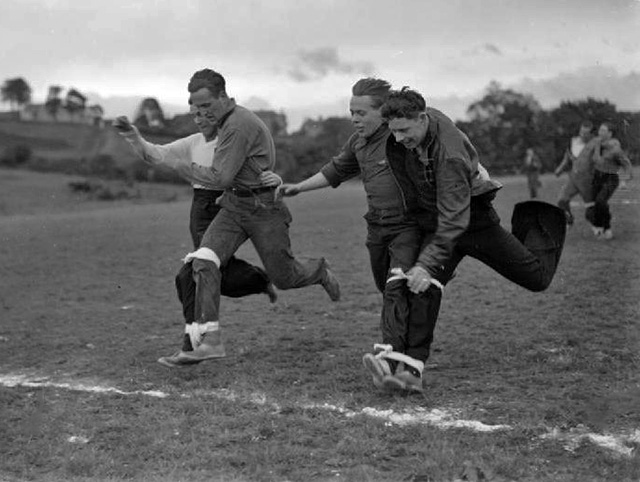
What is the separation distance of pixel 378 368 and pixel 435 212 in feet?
3.16

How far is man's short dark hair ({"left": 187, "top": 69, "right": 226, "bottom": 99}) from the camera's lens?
6.23 meters

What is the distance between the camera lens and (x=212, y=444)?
15.3 ft

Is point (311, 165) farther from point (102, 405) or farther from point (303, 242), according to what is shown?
point (102, 405)

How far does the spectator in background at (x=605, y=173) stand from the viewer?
1320cm

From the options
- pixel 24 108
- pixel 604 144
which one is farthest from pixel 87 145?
pixel 604 144

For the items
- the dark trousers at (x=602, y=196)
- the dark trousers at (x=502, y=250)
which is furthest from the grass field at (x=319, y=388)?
the dark trousers at (x=602, y=196)

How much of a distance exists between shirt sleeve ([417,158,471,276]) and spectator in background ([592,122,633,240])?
26.7 feet

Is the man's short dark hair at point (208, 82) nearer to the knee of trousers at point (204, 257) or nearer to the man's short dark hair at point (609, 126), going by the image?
the knee of trousers at point (204, 257)

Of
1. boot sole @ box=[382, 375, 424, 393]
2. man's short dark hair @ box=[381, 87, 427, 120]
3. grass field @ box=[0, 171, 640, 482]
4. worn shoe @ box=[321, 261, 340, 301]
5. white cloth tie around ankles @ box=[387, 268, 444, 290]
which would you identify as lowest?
grass field @ box=[0, 171, 640, 482]

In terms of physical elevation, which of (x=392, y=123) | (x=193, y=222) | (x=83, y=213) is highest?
(x=392, y=123)

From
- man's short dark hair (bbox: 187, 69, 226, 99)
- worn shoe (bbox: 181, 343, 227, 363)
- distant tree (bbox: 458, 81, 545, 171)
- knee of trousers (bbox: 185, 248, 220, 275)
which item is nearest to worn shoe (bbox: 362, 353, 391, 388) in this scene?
worn shoe (bbox: 181, 343, 227, 363)

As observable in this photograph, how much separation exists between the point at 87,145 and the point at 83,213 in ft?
6.24

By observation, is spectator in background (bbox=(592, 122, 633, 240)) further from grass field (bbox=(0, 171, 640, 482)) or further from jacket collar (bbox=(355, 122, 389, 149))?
jacket collar (bbox=(355, 122, 389, 149))

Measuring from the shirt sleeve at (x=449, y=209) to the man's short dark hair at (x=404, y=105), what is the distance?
32cm
